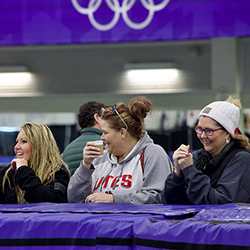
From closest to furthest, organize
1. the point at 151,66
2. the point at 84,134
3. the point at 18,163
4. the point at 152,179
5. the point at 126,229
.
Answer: the point at 126,229 < the point at 152,179 < the point at 18,163 < the point at 84,134 < the point at 151,66

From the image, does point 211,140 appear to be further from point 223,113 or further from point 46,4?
point 46,4

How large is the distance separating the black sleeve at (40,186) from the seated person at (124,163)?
0.45ft

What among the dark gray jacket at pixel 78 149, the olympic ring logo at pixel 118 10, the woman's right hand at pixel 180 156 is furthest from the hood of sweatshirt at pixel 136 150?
the olympic ring logo at pixel 118 10

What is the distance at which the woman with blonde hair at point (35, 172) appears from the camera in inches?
116

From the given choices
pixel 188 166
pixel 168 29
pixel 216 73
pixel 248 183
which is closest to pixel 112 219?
pixel 188 166

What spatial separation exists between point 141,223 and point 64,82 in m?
8.36

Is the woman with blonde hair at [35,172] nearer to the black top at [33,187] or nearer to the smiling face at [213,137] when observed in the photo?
the black top at [33,187]

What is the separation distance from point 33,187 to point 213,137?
1221 millimetres

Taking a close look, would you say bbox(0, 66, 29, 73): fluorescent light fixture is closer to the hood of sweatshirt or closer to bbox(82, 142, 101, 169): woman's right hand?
the hood of sweatshirt

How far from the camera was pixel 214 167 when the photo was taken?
2572 millimetres

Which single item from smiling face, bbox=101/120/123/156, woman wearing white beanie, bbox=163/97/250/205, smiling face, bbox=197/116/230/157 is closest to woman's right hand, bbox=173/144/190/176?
woman wearing white beanie, bbox=163/97/250/205

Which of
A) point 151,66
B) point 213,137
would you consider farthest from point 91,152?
point 151,66

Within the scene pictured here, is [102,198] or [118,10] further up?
[118,10]

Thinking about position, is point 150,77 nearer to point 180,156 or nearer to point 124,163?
point 124,163
